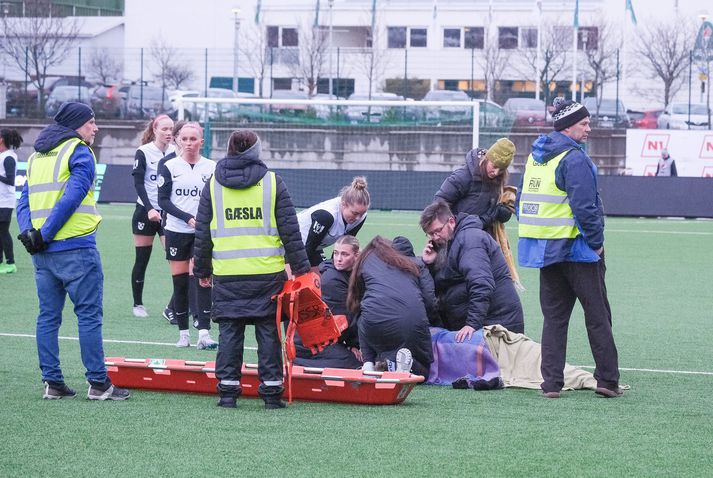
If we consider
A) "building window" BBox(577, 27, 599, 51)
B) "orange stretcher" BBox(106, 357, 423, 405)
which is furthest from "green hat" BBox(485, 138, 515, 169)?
"building window" BBox(577, 27, 599, 51)

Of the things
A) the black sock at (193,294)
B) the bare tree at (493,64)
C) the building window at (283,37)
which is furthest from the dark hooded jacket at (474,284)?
the building window at (283,37)

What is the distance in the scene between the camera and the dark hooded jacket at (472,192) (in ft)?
31.0

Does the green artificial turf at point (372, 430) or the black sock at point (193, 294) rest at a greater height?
the black sock at point (193, 294)

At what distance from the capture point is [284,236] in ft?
23.7

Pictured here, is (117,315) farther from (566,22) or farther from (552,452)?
(566,22)

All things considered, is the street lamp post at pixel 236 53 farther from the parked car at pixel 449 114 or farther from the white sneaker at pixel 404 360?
the white sneaker at pixel 404 360

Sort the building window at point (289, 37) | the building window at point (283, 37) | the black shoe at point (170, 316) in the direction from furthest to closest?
the building window at point (289, 37) < the building window at point (283, 37) < the black shoe at point (170, 316)

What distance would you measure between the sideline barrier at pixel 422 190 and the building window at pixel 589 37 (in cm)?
2143

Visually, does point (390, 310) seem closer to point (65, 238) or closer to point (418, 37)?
point (65, 238)

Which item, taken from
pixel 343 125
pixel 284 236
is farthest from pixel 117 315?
pixel 343 125

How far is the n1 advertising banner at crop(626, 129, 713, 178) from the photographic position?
1300 inches

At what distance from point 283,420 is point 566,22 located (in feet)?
150

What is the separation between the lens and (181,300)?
10.2 metres

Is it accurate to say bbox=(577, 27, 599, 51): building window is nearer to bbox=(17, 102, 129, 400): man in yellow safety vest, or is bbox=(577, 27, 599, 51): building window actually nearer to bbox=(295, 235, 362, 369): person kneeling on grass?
bbox=(295, 235, 362, 369): person kneeling on grass
